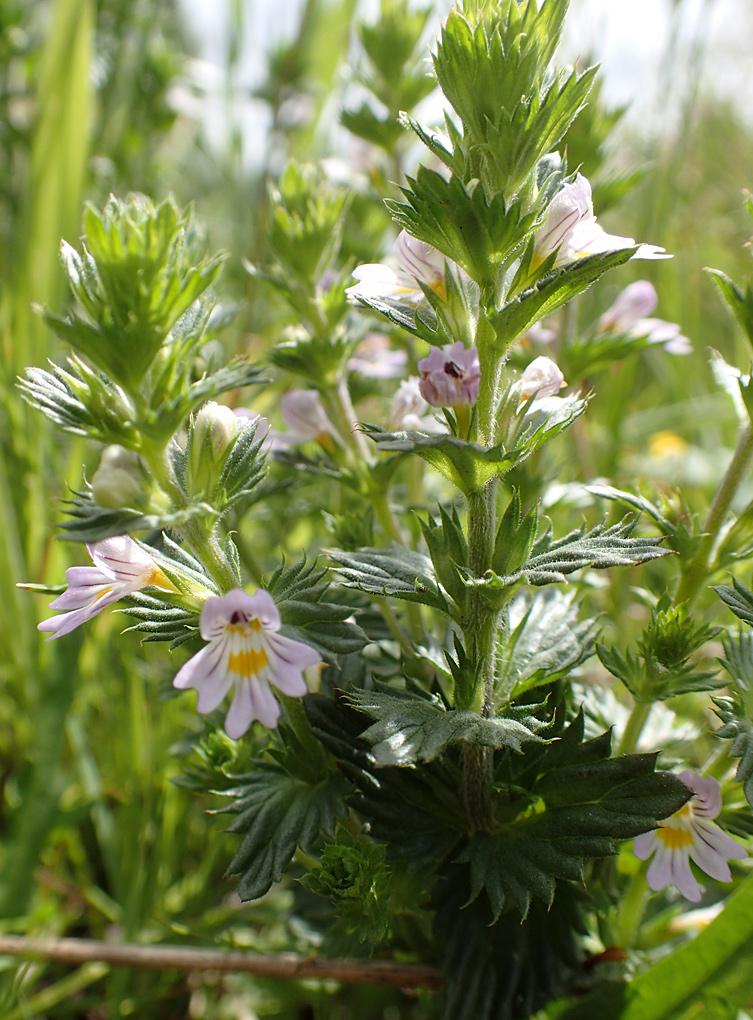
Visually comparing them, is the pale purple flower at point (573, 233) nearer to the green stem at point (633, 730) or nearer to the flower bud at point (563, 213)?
the flower bud at point (563, 213)

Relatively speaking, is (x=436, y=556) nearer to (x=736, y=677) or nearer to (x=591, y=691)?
(x=736, y=677)

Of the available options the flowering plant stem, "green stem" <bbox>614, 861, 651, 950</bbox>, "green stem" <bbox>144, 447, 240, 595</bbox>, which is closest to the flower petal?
"green stem" <bbox>144, 447, 240, 595</bbox>

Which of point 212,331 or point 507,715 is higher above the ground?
point 212,331

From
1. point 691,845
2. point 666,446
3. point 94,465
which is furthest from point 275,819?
point 666,446

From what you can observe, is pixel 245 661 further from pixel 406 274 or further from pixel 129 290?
pixel 406 274

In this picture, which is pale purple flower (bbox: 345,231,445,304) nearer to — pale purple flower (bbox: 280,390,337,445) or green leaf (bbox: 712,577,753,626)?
pale purple flower (bbox: 280,390,337,445)

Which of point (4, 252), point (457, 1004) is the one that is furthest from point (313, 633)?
point (4, 252)

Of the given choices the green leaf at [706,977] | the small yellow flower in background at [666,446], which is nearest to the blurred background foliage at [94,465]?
the small yellow flower in background at [666,446]
